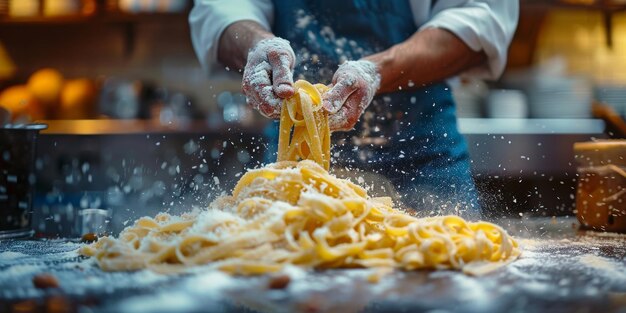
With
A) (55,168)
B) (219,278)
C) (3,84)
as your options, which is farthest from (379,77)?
(3,84)

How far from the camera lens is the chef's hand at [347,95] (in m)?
2.05

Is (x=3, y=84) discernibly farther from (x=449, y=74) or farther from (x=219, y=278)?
(x=219, y=278)

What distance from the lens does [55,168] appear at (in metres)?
4.35

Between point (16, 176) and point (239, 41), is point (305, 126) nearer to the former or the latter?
point (239, 41)

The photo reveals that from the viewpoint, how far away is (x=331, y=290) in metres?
1.27

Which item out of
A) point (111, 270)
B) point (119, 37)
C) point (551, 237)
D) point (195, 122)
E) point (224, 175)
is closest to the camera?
point (111, 270)

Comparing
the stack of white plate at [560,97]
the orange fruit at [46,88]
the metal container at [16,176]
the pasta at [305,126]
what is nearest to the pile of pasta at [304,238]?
the pasta at [305,126]

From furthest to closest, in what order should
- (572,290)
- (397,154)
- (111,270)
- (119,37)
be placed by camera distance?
(119,37), (397,154), (111,270), (572,290)

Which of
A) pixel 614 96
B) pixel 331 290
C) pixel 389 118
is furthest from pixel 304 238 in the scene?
pixel 614 96

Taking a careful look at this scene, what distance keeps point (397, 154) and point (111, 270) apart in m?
1.41

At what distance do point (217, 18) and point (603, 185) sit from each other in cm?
175

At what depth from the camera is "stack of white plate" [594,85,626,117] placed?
456 cm

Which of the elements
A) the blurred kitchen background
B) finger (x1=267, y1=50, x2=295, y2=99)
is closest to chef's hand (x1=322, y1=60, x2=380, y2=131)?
finger (x1=267, y1=50, x2=295, y2=99)

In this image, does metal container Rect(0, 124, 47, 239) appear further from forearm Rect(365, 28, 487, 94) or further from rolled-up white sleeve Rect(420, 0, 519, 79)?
rolled-up white sleeve Rect(420, 0, 519, 79)
